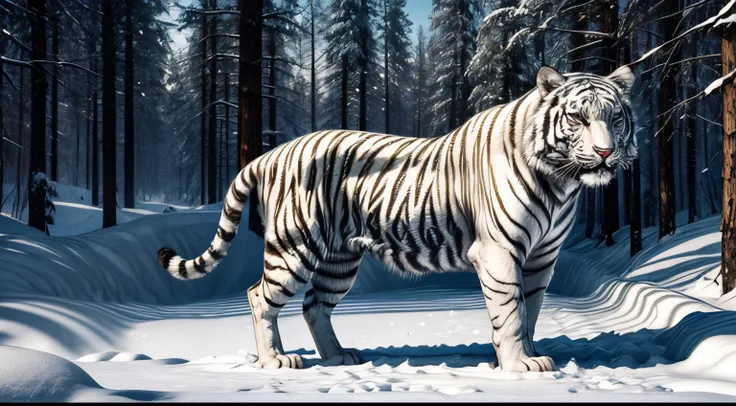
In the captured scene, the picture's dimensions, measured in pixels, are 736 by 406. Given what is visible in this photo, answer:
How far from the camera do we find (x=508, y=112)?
4.00 meters

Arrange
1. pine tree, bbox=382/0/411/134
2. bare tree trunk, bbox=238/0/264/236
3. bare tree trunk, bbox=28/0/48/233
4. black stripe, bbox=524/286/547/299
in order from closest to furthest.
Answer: black stripe, bbox=524/286/547/299
bare tree trunk, bbox=238/0/264/236
bare tree trunk, bbox=28/0/48/233
pine tree, bbox=382/0/411/134

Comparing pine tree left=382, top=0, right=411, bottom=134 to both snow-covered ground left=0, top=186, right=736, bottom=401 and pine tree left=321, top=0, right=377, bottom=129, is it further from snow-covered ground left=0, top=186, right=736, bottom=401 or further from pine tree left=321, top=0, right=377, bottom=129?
snow-covered ground left=0, top=186, right=736, bottom=401

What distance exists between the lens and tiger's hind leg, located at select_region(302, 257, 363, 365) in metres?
4.62

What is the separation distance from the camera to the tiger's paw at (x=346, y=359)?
14.6 feet

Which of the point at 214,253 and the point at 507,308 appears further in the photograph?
the point at 214,253

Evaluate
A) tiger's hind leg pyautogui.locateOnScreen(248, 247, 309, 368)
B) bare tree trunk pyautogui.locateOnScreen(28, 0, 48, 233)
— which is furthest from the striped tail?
Result: bare tree trunk pyautogui.locateOnScreen(28, 0, 48, 233)

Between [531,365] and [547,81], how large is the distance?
1.64 metres

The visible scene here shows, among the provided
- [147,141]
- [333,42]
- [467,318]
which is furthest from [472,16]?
[147,141]

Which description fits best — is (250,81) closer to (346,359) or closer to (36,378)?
(346,359)

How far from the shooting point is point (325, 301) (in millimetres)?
4664

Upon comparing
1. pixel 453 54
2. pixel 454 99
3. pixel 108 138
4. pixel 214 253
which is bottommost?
pixel 214 253

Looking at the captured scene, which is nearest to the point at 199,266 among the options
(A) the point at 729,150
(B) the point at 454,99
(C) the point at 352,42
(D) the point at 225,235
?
(D) the point at 225,235

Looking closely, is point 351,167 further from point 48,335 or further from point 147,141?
point 147,141

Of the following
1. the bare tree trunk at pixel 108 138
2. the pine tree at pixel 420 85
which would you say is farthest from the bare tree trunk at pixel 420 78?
the bare tree trunk at pixel 108 138
